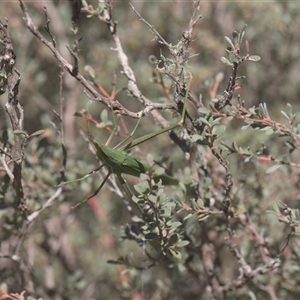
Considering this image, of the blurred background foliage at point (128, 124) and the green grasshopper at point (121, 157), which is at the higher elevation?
the blurred background foliage at point (128, 124)

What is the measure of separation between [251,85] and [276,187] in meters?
0.84

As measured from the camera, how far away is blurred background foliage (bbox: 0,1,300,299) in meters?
1.70

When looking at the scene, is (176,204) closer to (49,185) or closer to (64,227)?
(49,185)

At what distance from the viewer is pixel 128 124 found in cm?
296

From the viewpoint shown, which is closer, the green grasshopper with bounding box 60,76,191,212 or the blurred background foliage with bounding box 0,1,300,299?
the green grasshopper with bounding box 60,76,191,212

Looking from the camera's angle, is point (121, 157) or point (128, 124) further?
point (128, 124)

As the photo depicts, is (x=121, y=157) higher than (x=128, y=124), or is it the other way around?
(x=128, y=124)

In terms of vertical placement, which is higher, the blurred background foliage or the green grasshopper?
the blurred background foliage

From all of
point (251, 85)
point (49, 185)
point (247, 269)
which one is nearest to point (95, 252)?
point (49, 185)

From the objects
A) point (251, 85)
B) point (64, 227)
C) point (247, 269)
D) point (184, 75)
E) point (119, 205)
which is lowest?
point (247, 269)

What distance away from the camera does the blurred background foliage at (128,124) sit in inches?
66.7

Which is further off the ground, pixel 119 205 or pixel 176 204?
pixel 119 205

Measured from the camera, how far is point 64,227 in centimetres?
220

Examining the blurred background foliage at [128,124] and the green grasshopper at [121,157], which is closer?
the green grasshopper at [121,157]
